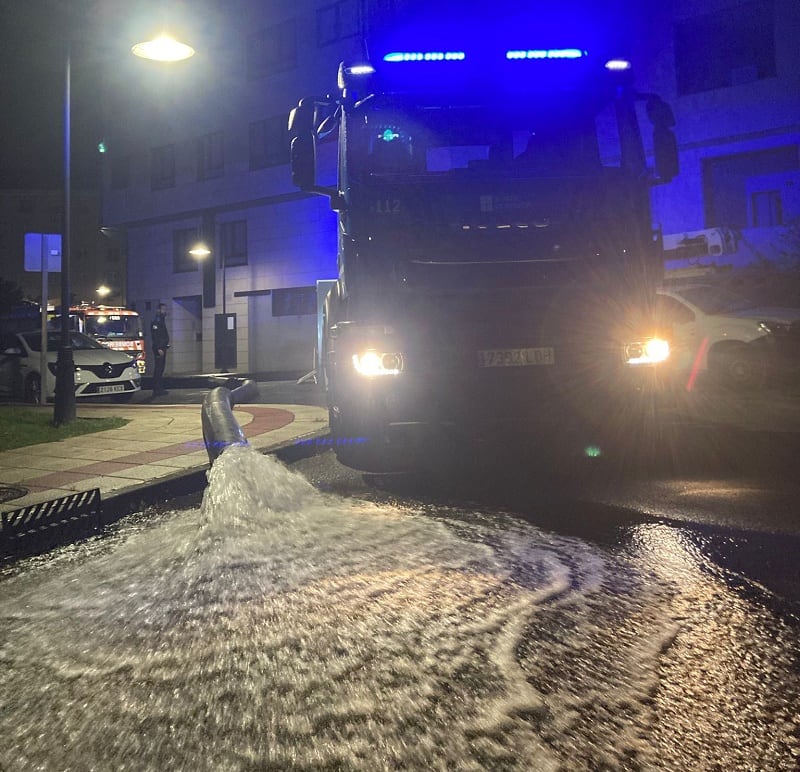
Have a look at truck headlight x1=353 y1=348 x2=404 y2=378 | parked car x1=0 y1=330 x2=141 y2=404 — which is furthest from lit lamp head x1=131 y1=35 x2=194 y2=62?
truck headlight x1=353 y1=348 x2=404 y2=378

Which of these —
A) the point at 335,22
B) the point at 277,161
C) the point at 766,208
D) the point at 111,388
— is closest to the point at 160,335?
the point at 111,388

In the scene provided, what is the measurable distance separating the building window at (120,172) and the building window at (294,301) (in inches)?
412

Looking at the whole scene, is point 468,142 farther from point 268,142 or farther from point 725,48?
point 268,142

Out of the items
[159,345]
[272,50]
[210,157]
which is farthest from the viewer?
[210,157]

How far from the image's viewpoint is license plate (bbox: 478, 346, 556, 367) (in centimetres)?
472

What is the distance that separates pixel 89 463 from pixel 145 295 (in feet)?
87.1

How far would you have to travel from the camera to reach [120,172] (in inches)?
1195

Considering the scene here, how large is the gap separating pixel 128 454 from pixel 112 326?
48.5 feet

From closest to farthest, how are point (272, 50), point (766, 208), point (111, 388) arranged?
point (111, 388) → point (766, 208) → point (272, 50)

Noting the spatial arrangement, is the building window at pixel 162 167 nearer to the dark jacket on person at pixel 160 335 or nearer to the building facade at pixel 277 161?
the building facade at pixel 277 161

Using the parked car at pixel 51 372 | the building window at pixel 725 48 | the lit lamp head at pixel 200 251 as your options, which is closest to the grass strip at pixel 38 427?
the parked car at pixel 51 372

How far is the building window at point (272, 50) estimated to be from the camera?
2436 cm

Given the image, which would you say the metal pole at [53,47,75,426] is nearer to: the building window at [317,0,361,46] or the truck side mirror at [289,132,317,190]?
the truck side mirror at [289,132,317,190]

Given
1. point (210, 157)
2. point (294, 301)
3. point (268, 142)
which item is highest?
point (210, 157)
